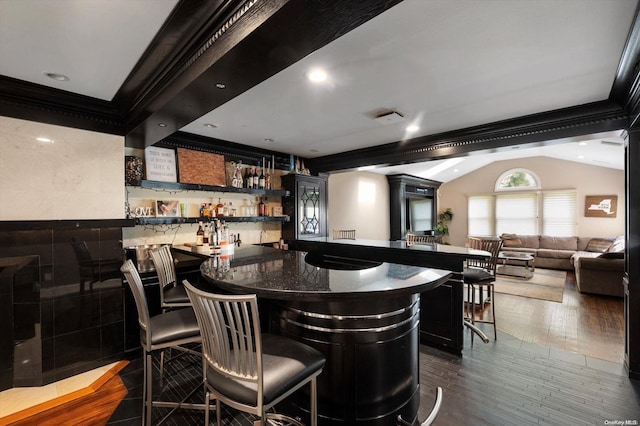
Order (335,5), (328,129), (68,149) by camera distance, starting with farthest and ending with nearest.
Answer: (328,129)
(68,149)
(335,5)

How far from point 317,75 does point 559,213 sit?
932cm

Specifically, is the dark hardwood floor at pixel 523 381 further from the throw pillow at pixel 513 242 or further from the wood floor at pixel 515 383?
the throw pillow at pixel 513 242

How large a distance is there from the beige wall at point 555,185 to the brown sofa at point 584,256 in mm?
493

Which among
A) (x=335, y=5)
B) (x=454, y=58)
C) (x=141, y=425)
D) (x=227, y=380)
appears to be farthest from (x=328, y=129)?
(x=141, y=425)

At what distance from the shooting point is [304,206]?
190 inches

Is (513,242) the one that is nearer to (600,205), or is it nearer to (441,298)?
(600,205)

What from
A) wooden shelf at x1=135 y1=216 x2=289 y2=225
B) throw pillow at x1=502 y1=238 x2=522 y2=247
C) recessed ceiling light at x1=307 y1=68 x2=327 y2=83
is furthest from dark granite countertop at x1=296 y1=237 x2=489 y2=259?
throw pillow at x1=502 y1=238 x2=522 y2=247

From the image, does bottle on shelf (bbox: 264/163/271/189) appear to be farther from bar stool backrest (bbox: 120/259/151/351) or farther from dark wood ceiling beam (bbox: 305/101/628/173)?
bar stool backrest (bbox: 120/259/151/351)

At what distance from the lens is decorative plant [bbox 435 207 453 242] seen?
10.1m

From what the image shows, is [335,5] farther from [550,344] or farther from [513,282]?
[513,282]

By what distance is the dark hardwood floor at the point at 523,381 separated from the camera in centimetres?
197

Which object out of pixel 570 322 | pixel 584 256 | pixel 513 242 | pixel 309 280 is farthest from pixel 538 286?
pixel 309 280

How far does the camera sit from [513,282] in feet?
19.8

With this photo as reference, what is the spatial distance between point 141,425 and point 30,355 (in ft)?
4.40
